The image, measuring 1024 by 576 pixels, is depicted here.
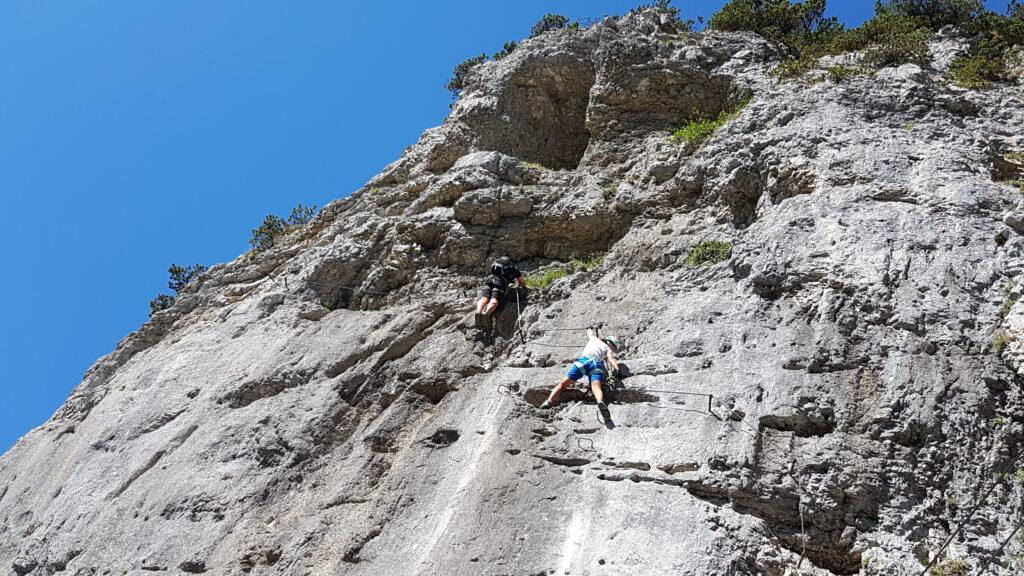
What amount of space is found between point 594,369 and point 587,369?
11 cm

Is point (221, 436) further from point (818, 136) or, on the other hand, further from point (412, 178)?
point (818, 136)

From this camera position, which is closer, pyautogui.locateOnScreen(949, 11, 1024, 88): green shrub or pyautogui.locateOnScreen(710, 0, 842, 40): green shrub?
pyautogui.locateOnScreen(949, 11, 1024, 88): green shrub

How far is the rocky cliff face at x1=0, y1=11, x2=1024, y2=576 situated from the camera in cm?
847

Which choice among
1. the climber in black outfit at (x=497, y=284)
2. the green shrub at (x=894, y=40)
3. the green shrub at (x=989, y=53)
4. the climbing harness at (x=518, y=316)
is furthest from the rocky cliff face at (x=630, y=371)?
the green shrub at (x=894, y=40)

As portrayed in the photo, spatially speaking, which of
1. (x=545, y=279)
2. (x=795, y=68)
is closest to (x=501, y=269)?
(x=545, y=279)

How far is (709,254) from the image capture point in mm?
12328

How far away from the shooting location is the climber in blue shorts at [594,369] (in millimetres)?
10172

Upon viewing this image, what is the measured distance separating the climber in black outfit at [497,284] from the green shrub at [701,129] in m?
4.96

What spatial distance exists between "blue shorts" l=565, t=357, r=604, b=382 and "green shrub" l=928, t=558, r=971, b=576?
4.38m

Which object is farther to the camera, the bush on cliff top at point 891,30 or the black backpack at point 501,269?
the bush on cliff top at point 891,30

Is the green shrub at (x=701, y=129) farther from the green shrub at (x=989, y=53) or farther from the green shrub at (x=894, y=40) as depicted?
the green shrub at (x=989, y=53)

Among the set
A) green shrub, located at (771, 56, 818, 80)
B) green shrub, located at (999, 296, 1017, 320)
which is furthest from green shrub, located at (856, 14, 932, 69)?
green shrub, located at (999, 296, 1017, 320)

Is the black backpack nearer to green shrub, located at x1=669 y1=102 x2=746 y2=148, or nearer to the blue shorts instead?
the blue shorts

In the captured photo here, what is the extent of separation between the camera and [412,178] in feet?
59.0
